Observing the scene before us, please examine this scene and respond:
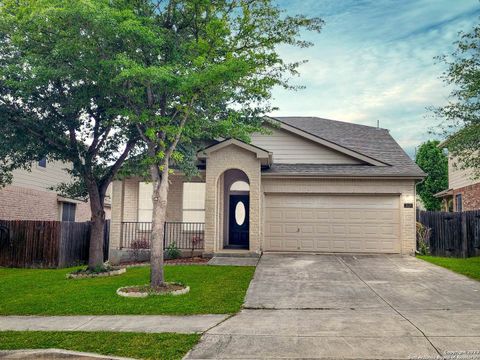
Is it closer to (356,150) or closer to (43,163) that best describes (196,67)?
(356,150)

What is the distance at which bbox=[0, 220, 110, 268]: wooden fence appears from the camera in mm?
15633

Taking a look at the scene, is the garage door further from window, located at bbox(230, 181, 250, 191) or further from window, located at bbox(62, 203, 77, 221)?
window, located at bbox(62, 203, 77, 221)

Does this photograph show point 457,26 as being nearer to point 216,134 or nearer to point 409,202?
point 409,202

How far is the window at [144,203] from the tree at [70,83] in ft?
9.81

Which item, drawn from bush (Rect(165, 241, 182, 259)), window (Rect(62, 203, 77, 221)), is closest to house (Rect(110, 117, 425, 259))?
bush (Rect(165, 241, 182, 259))

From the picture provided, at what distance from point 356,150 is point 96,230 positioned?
10798 mm

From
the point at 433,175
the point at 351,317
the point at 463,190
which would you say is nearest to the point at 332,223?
the point at 351,317

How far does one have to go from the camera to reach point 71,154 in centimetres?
1287

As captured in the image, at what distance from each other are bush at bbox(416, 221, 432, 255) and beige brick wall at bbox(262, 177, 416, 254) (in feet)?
5.71

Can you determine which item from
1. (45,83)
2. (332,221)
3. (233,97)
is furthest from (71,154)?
(332,221)

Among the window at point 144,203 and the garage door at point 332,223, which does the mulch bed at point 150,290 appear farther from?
the window at point 144,203

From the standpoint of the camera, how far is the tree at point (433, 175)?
35.0 metres

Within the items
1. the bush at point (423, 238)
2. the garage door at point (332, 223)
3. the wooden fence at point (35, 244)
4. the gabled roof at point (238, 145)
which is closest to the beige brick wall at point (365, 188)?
the garage door at point (332, 223)

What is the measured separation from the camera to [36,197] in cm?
2156
